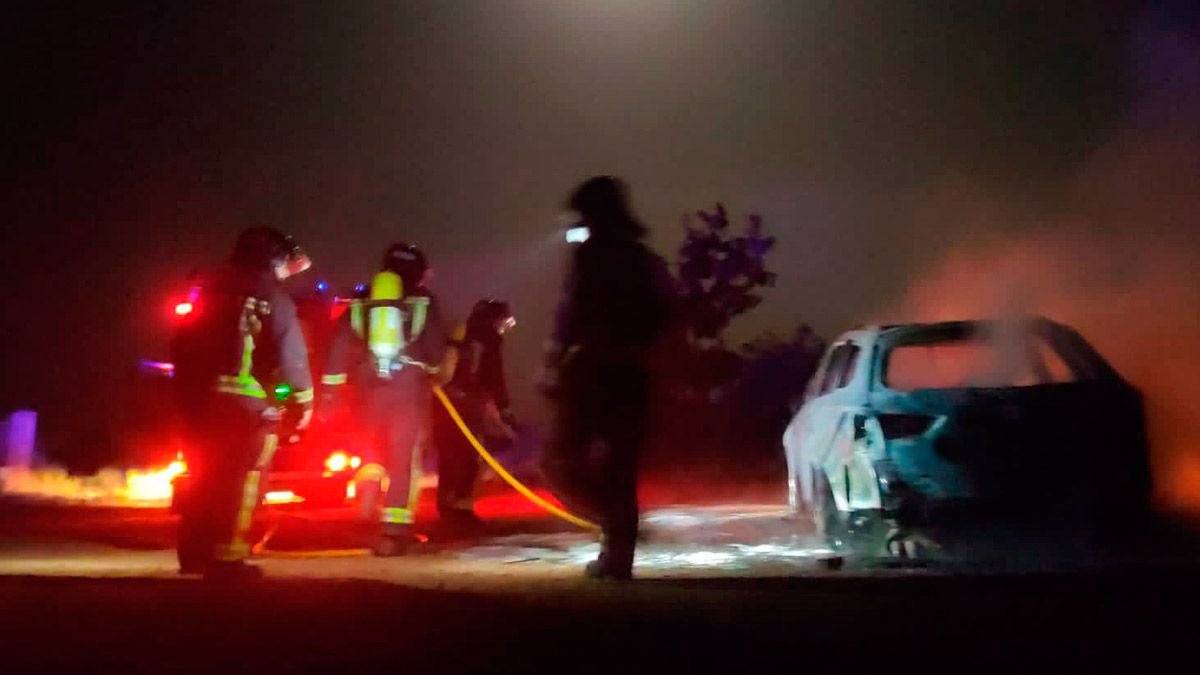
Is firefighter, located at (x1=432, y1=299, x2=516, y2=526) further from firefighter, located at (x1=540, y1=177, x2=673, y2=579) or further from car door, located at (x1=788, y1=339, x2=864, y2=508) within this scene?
firefighter, located at (x1=540, y1=177, x2=673, y2=579)

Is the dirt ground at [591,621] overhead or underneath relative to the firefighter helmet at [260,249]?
underneath

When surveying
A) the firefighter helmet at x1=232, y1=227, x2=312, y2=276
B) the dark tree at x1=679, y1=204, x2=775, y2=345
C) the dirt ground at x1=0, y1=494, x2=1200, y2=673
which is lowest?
the dirt ground at x1=0, y1=494, x2=1200, y2=673

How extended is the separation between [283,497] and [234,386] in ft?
15.8

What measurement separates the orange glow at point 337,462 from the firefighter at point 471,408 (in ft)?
4.00

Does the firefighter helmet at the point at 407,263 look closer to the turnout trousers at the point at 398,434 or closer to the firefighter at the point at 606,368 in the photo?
the turnout trousers at the point at 398,434

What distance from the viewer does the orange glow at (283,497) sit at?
37.6 feet

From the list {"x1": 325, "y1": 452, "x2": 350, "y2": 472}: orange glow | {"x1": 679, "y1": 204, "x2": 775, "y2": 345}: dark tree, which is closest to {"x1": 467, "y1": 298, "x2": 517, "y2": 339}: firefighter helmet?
{"x1": 325, "y1": 452, "x2": 350, "y2": 472}: orange glow

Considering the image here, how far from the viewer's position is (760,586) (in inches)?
229

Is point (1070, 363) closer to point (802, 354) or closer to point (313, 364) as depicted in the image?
point (313, 364)

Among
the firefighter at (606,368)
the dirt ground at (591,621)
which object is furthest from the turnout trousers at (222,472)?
the firefighter at (606,368)

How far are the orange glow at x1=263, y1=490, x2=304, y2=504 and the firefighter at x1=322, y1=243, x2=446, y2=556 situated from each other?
327 cm

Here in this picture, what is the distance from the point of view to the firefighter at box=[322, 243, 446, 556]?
8227mm

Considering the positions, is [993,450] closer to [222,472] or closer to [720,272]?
[222,472]

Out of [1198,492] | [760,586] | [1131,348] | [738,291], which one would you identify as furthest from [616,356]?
[738,291]
